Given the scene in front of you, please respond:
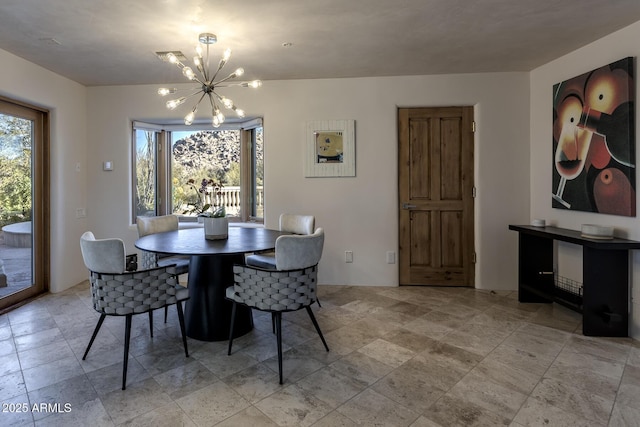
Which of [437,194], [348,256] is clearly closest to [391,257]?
[348,256]

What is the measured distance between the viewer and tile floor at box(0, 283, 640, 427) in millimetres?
1690

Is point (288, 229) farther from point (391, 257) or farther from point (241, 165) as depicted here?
point (241, 165)

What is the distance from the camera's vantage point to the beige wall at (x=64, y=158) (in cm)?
341

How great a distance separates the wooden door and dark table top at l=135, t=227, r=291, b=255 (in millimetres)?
1795

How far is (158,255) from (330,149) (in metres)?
2.14

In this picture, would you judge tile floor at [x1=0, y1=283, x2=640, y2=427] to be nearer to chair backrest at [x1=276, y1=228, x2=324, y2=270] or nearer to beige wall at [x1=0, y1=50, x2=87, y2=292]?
chair backrest at [x1=276, y1=228, x2=324, y2=270]

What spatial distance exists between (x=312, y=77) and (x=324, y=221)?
1.66 m

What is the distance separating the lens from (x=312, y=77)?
3.84m

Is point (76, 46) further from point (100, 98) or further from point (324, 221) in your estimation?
point (324, 221)

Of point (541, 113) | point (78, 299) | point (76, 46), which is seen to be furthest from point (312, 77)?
point (78, 299)

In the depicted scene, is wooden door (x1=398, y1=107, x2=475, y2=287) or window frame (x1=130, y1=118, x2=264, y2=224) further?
window frame (x1=130, y1=118, x2=264, y2=224)

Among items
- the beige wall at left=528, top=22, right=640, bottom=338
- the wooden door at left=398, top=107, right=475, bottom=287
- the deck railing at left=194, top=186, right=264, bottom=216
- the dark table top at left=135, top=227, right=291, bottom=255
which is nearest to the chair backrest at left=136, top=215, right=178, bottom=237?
the dark table top at left=135, top=227, right=291, bottom=255

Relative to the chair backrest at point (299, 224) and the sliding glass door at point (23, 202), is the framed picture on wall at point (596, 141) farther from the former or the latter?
the sliding glass door at point (23, 202)

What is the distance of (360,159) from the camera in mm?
3895
